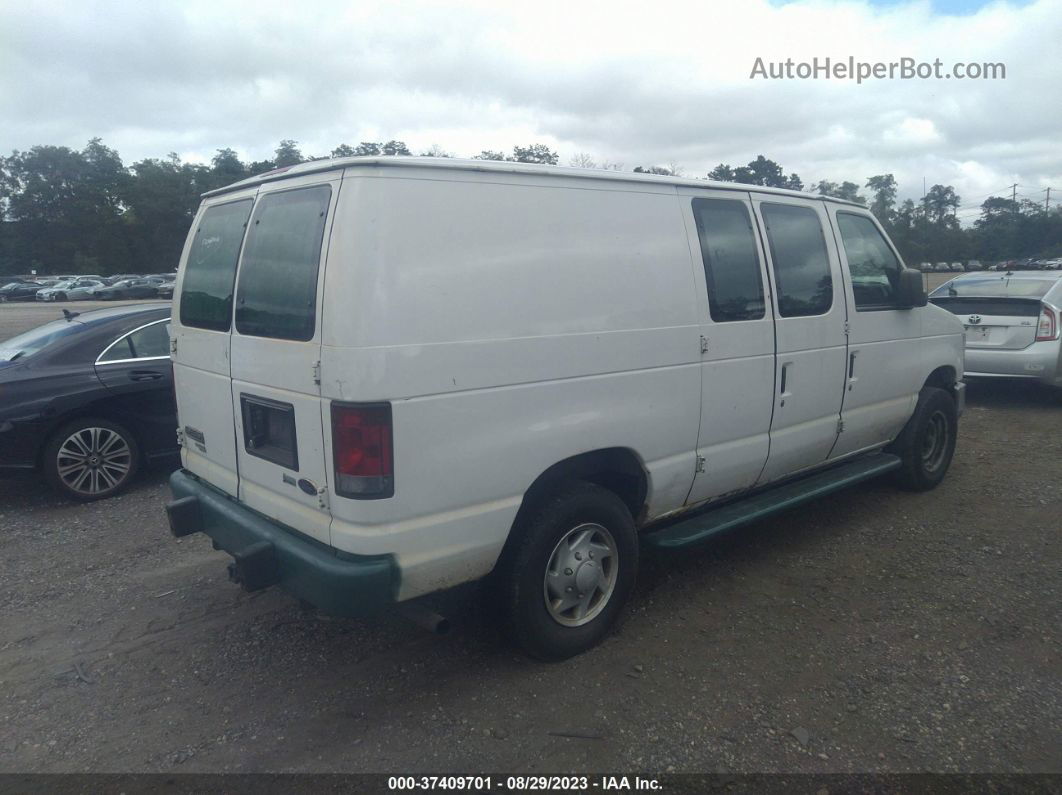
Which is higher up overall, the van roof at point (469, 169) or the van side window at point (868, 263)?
the van roof at point (469, 169)

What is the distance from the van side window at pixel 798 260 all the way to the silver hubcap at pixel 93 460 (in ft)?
16.5

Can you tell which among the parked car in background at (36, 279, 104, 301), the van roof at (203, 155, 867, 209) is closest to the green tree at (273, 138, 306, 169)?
the van roof at (203, 155, 867, 209)

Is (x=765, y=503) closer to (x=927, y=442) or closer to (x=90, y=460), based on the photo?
(x=927, y=442)

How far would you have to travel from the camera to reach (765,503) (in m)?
4.52

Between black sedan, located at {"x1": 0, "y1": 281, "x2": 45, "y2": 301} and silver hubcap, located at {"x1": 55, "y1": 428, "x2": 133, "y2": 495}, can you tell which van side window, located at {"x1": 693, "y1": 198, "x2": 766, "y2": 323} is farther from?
black sedan, located at {"x1": 0, "y1": 281, "x2": 45, "y2": 301}

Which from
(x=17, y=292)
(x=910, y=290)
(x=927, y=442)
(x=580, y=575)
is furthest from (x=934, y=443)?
(x=17, y=292)

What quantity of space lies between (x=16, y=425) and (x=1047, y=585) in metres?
6.83

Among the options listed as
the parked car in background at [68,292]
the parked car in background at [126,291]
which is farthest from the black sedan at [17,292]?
the parked car in background at [126,291]

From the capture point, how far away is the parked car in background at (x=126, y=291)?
143 ft

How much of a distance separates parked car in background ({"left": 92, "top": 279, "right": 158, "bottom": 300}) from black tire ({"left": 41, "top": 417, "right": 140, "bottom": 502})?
41.2m

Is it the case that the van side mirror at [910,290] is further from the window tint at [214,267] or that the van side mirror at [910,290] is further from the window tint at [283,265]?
the window tint at [214,267]

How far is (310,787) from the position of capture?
2.84 meters

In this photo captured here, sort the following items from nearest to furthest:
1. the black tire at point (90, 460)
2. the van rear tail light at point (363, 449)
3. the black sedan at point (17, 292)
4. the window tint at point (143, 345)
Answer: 1. the van rear tail light at point (363, 449)
2. the black tire at point (90, 460)
3. the window tint at point (143, 345)
4. the black sedan at point (17, 292)

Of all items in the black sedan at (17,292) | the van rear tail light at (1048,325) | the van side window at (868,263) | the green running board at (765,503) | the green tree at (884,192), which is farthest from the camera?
the black sedan at (17,292)
